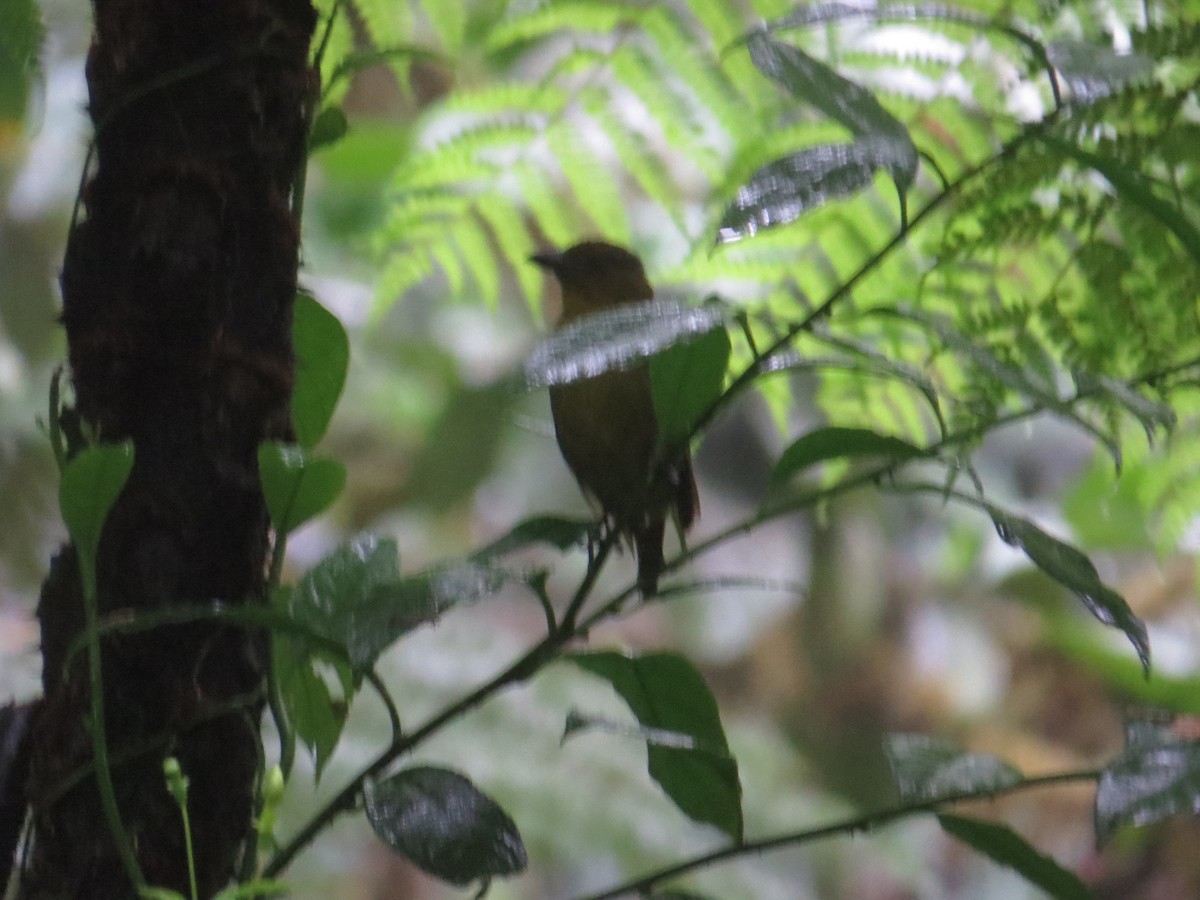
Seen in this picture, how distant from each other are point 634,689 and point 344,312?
2525 millimetres

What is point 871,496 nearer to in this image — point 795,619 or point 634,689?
point 795,619

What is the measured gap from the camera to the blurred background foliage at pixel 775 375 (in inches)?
36.8

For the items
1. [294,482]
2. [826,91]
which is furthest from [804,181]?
[294,482]

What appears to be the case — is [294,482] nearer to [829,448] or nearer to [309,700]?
[309,700]

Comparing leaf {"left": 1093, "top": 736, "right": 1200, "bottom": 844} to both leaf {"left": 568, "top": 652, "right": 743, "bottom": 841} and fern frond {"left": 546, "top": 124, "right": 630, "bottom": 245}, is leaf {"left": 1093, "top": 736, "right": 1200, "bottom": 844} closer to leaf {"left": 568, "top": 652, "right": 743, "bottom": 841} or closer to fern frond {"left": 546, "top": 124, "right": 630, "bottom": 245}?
leaf {"left": 568, "top": 652, "right": 743, "bottom": 841}

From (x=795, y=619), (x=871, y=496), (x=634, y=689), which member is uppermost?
(x=634, y=689)

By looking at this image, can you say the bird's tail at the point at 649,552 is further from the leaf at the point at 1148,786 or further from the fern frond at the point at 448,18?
the fern frond at the point at 448,18

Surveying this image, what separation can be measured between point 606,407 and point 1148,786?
782mm

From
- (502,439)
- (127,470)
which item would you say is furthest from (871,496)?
(127,470)

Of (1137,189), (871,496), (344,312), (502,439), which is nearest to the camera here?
(1137,189)

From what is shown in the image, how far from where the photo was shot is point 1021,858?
2.05ft

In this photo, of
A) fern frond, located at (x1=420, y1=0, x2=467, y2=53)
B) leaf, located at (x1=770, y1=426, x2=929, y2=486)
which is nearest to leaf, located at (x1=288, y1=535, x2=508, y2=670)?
leaf, located at (x1=770, y1=426, x2=929, y2=486)

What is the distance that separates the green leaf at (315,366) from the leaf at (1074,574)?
36 cm

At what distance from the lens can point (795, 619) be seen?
351 cm
